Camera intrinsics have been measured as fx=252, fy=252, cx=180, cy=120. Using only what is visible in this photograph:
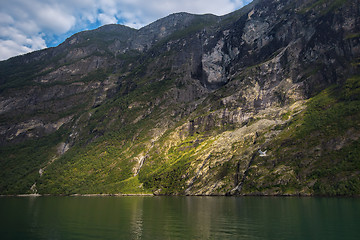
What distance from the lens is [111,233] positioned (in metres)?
38.4

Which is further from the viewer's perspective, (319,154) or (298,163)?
(298,163)

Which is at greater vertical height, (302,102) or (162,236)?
(302,102)

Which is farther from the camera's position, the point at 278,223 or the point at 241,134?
the point at 241,134

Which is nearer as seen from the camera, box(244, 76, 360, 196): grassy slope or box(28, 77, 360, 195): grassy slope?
box(244, 76, 360, 196): grassy slope

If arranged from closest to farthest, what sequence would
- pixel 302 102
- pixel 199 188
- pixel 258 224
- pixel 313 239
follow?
1. pixel 313 239
2. pixel 258 224
3. pixel 199 188
4. pixel 302 102

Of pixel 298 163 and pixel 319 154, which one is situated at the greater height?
pixel 319 154

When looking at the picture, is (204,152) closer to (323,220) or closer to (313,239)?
(323,220)

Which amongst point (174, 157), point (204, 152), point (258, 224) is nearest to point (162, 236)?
point (258, 224)

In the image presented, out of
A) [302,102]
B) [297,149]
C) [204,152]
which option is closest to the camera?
[297,149]

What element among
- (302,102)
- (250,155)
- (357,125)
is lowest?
(250,155)

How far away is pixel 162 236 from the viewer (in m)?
36.1

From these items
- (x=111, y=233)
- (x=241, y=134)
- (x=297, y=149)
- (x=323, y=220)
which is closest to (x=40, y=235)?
(x=111, y=233)

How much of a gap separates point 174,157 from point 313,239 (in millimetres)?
169219

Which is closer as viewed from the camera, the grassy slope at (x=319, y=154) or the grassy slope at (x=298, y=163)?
the grassy slope at (x=319, y=154)
